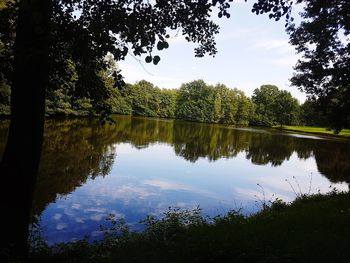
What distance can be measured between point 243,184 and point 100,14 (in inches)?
581

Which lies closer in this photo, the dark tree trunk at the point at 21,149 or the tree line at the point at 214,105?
the dark tree trunk at the point at 21,149

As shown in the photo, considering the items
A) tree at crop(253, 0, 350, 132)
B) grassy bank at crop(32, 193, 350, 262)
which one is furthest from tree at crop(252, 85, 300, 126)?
grassy bank at crop(32, 193, 350, 262)

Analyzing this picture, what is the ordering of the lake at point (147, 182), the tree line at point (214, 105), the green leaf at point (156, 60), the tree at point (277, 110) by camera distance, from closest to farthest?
the green leaf at point (156, 60) < the lake at point (147, 182) < the tree line at point (214, 105) < the tree at point (277, 110)

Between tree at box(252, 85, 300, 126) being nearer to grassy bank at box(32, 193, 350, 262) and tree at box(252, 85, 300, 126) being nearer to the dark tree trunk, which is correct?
grassy bank at box(32, 193, 350, 262)

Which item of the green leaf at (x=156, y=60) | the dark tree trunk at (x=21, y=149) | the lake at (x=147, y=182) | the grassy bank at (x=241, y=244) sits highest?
the green leaf at (x=156, y=60)

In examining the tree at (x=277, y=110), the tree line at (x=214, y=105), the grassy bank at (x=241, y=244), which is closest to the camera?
the grassy bank at (x=241, y=244)

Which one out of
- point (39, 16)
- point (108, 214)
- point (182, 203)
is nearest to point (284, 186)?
point (182, 203)

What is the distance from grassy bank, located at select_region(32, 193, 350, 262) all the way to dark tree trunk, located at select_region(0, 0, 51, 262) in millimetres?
1017

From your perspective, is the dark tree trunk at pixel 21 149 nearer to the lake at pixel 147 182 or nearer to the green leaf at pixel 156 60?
the green leaf at pixel 156 60

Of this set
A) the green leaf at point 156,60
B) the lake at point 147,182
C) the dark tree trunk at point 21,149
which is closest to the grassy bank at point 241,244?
the dark tree trunk at point 21,149

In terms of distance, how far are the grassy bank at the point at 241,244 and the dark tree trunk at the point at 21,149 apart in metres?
1.02

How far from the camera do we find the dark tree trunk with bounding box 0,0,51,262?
571 centimetres

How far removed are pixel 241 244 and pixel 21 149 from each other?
3.95 meters

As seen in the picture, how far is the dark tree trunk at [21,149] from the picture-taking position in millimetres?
5715
